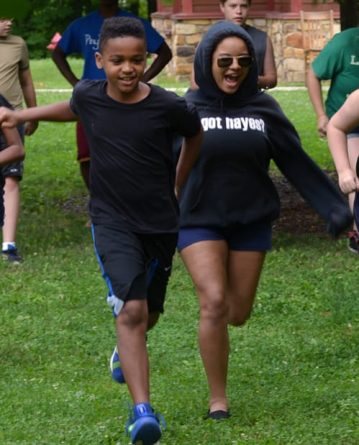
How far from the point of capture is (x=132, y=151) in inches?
217

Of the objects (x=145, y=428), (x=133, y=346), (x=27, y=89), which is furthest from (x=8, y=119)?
(x=27, y=89)

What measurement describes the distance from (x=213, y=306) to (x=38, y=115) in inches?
43.5

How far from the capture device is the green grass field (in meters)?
5.88

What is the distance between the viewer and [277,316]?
836cm

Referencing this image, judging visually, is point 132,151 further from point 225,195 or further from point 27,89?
point 27,89

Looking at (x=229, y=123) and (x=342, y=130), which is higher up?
(x=229, y=123)

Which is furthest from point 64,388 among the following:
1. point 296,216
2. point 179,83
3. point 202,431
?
point 179,83

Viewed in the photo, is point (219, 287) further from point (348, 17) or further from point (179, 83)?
point (179, 83)

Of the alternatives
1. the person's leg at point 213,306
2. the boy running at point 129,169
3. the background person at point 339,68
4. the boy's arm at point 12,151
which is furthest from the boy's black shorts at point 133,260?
the background person at point 339,68

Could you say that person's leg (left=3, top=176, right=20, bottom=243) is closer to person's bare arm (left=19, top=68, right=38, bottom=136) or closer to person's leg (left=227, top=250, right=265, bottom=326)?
person's bare arm (left=19, top=68, right=38, bottom=136)

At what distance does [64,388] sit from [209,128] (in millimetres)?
1603

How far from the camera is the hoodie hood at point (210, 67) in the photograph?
5898mm

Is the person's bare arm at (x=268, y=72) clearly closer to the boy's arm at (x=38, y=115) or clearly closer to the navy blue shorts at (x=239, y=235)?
the navy blue shorts at (x=239, y=235)

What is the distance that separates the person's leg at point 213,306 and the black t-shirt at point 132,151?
309 millimetres
